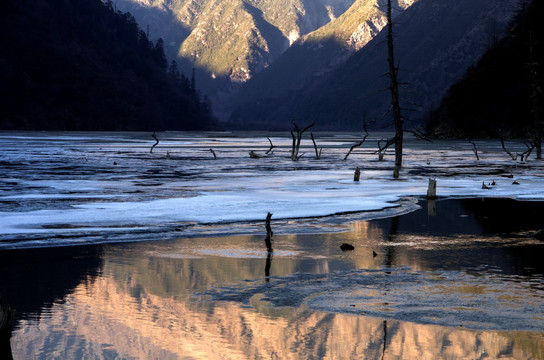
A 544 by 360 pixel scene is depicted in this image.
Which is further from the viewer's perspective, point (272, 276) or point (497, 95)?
point (497, 95)

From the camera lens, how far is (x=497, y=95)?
115 meters

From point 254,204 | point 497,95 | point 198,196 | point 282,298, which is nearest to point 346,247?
point 282,298

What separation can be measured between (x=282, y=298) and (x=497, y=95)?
11133 cm

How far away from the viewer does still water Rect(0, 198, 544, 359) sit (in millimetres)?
8742

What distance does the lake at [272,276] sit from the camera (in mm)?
8922

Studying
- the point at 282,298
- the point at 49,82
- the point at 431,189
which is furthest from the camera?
the point at 49,82

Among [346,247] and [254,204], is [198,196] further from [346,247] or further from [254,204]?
[346,247]

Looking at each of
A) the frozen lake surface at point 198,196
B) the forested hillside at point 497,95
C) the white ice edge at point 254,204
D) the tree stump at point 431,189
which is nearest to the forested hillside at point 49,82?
the forested hillside at point 497,95

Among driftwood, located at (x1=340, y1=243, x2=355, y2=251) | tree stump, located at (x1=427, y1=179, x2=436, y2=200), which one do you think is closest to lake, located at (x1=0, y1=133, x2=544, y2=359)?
driftwood, located at (x1=340, y1=243, x2=355, y2=251)

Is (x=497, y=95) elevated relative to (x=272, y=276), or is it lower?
elevated

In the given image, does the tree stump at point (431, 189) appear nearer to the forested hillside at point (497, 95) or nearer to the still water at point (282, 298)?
the still water at point (282, 298)

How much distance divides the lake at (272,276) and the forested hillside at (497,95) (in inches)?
3316

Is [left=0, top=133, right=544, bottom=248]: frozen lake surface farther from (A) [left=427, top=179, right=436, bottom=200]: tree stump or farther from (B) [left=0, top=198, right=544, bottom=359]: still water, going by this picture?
(B) [left=0, top=198, right=544, bottom=359]: still water

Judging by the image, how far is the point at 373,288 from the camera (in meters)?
11.7
